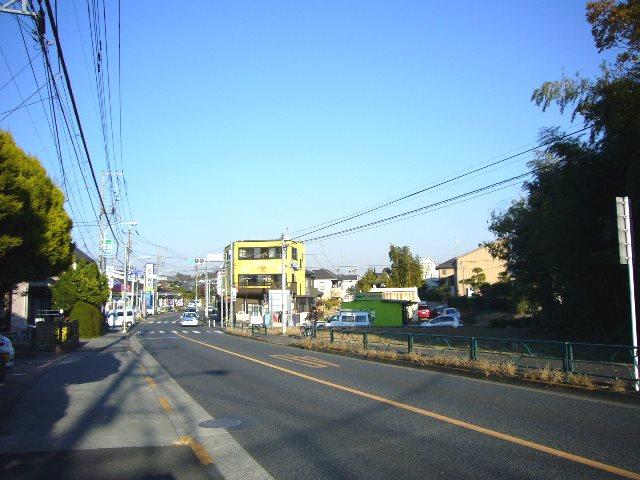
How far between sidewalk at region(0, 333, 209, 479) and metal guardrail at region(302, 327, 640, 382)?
30.2 ft

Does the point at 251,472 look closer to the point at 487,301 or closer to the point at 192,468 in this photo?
the point at 192,468

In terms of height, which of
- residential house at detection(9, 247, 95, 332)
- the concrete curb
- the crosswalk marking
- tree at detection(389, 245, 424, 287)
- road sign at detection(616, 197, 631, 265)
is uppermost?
tree at detection(389, 245, 424, 287)

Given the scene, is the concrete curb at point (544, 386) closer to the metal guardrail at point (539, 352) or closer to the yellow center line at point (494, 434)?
the metal guardrail at point (539, 352)

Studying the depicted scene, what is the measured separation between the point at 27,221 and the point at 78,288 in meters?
30.9

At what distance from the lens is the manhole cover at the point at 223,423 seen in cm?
953

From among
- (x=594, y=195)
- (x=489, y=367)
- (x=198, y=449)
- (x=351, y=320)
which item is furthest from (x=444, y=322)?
(x=198, y=449)

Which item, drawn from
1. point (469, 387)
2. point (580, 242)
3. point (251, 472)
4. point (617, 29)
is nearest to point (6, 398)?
point (251, 472)

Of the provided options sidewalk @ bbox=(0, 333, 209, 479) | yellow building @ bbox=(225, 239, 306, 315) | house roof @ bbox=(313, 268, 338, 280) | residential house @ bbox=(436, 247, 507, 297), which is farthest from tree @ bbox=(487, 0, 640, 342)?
house roof @ bbox=(313, 268, 338, 280)

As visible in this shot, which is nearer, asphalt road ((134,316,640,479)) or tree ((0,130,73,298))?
asphalt road ((134,316,640,479))

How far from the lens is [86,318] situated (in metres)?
38.9

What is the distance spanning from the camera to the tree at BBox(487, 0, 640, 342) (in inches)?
687

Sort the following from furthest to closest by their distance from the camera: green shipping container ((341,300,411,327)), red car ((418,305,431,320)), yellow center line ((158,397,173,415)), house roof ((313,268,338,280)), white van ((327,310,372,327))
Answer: house roof ((313,268,338,280)) < red car ((418,305,431,320)) < green shipping container ((341,300,411,327)) < white van ((327,310,372,327)) < yellow center line ((158,397,173,415))

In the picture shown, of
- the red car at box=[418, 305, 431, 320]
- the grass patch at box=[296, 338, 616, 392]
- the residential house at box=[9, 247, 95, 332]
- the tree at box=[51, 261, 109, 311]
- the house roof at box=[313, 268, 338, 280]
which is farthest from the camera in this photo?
the house roof at box=[313, 268, 338, 280]

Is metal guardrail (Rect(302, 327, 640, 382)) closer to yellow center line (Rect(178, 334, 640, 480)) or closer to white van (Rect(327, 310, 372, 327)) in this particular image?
yellow center line (Rect(178, 334, 640, 480))
